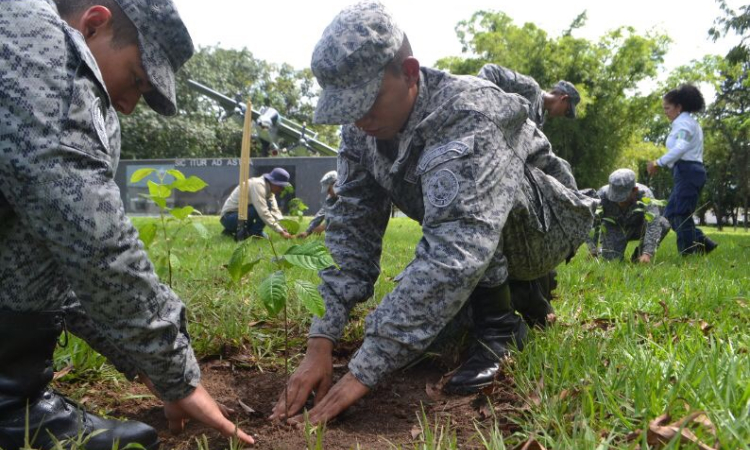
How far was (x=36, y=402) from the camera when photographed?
134 cm

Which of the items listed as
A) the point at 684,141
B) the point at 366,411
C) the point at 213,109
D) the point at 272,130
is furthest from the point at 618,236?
the point at 213,109

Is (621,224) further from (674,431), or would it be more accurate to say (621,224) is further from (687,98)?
(674,431)

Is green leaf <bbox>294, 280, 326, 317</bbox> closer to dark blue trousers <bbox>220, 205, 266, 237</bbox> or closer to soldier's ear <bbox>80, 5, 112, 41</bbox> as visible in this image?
soldier's ear <bbox>80, 5, 112, 41</bbox>

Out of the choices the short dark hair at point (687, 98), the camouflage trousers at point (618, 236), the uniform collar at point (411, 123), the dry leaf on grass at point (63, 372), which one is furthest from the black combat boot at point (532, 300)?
the short dark hair at point (687, 98)

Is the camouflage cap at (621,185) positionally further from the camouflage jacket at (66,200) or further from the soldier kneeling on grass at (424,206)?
the camouflage jacket at (66,200)

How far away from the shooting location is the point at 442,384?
1.94 metres

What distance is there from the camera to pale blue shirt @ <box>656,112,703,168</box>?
17.8 feet

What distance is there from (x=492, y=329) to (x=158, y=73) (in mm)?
1401

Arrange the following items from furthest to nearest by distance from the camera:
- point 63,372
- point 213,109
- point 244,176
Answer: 1. point 213,109
2. point 244,176
3. point 63,372

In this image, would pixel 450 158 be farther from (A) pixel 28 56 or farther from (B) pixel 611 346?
(A) pixel 28 56

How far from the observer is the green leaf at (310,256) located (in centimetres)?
143

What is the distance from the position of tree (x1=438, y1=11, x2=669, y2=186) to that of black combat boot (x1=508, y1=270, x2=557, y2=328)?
68.1ft

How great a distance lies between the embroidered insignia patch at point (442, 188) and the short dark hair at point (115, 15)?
89 cm

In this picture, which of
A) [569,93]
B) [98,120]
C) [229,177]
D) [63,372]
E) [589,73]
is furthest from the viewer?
[589,73]
